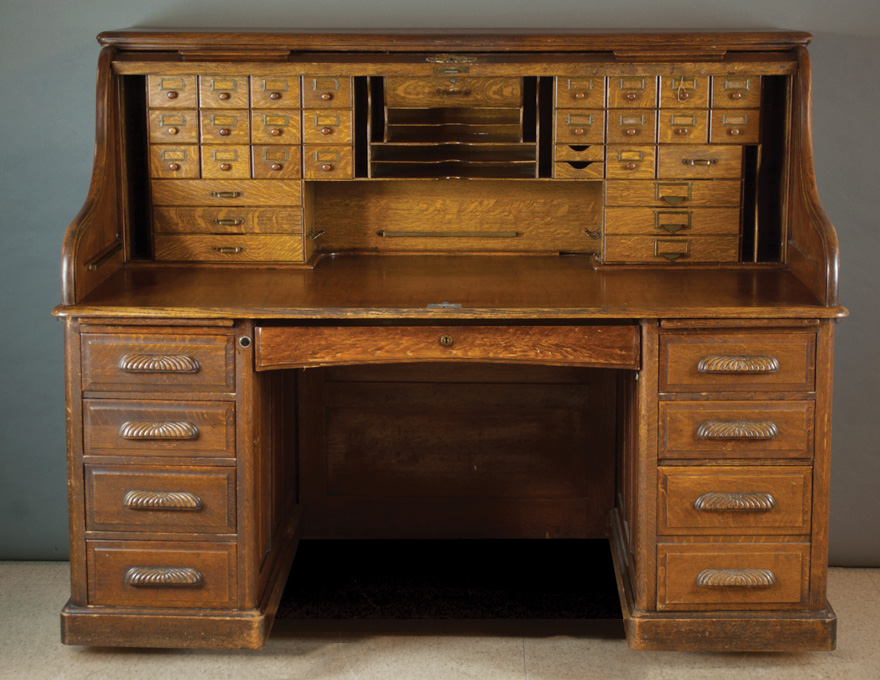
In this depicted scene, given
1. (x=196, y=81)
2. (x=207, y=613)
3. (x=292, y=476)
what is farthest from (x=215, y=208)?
(x=207, y=613)

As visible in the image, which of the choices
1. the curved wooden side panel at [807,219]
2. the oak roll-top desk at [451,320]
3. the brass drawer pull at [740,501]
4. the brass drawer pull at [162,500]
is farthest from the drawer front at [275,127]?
the brass drawer pull at [740,501]

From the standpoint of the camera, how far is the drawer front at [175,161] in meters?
3.22

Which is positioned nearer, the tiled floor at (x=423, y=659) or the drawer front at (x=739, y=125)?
the tiled floor at (x=423, y=659)

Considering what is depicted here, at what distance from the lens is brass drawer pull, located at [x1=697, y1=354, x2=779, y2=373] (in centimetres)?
277

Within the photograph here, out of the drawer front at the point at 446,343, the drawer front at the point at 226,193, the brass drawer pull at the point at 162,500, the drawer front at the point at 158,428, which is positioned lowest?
the brass drawer pull at the point at 162,500

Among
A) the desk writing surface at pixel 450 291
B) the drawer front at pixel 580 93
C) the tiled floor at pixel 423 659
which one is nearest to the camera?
the desk writing surface at pixel 450 291

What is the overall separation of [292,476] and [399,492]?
1.14 feet

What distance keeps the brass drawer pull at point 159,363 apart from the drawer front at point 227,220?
23.5 inches

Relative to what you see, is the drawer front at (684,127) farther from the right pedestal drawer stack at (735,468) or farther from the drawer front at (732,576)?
the drawer front at (732,576)

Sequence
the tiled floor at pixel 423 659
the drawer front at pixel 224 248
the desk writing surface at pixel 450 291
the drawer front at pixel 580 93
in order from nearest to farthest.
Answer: the desk writing surface at pixel 450 291
the tiled floor at pixel 423 659
the drawer front at pixel 580 93
the drawer front at pixel 224 248

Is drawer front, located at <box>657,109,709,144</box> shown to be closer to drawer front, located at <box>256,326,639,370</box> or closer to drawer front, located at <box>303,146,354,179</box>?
drawer front, located at <box>256,326,639,370</box>

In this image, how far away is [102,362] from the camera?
2795mm

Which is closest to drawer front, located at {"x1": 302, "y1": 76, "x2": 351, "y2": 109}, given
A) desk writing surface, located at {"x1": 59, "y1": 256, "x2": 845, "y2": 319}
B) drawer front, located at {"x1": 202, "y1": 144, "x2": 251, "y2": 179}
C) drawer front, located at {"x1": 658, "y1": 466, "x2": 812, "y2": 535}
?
drawer front, located at {"x1": 202, "y1": 144, "x2": 251, "y2": 179}

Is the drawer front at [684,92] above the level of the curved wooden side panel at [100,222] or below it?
above
